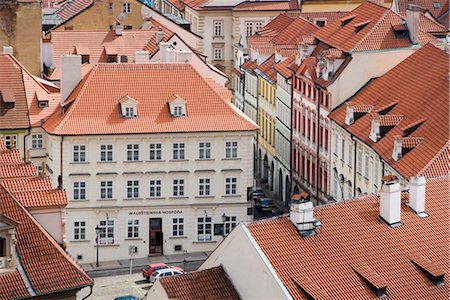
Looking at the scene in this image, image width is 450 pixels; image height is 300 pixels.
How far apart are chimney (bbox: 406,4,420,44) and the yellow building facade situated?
88.3 feet

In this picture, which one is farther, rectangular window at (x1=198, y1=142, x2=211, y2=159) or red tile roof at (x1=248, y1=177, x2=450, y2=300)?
rectangular window at (x1=198, y1=142, x2=211, y2=159)

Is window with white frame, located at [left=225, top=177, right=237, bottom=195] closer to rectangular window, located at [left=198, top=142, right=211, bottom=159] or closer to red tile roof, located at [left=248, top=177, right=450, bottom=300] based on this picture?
rectangular window, located at [left=198, top=142, right=211, bottom=159]

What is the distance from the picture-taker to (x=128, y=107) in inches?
3211

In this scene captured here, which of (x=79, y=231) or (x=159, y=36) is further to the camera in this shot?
(x=159, y=36)

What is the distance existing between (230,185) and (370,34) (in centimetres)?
1288

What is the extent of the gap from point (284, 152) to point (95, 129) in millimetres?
21002

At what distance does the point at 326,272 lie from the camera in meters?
48.3

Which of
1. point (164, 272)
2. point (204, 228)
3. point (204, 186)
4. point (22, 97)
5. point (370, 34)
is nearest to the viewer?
point (164, 272)

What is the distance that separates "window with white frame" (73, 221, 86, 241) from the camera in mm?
80562

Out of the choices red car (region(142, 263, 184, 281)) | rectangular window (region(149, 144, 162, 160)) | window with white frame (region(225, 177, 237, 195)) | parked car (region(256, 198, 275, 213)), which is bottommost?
parked car (region(256, 198, 275, 213))

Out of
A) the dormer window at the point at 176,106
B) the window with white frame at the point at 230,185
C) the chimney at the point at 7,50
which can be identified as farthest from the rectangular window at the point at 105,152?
the chimney at the point at 7,50

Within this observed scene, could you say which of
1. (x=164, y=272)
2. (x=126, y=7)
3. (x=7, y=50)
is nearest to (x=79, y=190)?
(x=164, y=272)

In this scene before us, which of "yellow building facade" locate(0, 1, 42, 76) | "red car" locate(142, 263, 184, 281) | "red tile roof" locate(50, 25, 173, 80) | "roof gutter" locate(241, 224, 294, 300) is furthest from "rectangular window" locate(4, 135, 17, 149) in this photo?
"roof gutter" locate(241, 224, 294, 300)

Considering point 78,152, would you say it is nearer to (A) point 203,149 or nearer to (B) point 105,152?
(B) point 105,152
